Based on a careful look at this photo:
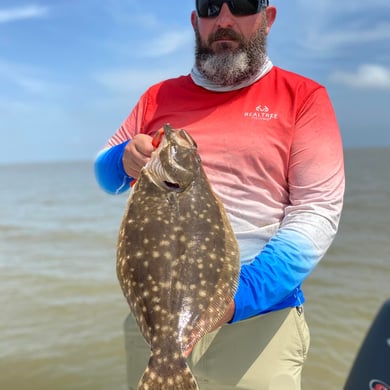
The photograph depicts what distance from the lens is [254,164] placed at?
2809mm

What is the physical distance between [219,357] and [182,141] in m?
1.42

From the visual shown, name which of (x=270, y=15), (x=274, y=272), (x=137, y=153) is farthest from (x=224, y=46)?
(x=274, y=272)

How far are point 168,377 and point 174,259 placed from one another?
19.5 inches

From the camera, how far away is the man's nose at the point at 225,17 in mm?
2932

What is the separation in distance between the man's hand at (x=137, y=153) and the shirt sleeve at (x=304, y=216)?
30.5 inches

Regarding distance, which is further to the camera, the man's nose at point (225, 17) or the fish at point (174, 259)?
the man's nose at point (225, 17)

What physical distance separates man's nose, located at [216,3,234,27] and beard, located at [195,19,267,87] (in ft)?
0.14

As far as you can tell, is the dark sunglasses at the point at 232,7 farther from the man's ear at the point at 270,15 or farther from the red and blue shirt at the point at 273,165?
the red and blue shirt at the point at 273,165

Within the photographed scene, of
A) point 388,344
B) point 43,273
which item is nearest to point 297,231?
point 388,344

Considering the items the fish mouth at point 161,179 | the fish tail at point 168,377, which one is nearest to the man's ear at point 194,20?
the fish mouth at point 161,179

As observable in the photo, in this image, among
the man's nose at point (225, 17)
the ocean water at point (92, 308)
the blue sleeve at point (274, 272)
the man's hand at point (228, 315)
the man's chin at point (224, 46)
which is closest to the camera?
the man's hand at point (228, 315)

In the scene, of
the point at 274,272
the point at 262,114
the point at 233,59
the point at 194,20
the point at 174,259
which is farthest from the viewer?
the point at 194,20

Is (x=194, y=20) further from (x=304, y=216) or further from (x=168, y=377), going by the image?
(x=168, y=377)

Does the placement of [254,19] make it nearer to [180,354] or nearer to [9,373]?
[180,354]
